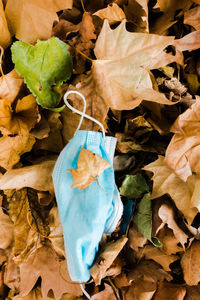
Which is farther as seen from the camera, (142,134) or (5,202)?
(5,202)

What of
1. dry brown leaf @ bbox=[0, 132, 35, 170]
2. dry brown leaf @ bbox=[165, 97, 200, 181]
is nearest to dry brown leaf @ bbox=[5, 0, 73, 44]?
dry brown leaf @ bbox=[0, 132, 35, 170]

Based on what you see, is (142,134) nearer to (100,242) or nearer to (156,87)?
(156,87)

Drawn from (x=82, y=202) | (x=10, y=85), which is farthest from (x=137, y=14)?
(x=82, y=202)

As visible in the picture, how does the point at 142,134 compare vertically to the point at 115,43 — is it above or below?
below

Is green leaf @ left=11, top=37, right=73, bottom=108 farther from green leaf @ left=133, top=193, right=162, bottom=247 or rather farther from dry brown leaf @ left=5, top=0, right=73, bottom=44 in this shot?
green leaf @ left=133, top=193, right=162, bottom=247

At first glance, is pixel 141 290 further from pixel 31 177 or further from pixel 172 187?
pixel 31 177

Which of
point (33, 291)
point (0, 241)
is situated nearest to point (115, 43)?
point (0, 241)
